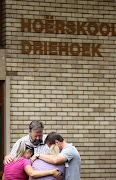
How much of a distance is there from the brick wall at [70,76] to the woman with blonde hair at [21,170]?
4.32 m

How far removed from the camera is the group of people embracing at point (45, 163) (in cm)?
639

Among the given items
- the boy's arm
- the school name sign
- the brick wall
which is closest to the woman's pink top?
the boy's arm

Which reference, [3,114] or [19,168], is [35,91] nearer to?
[3,114]

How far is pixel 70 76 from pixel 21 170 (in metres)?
5.10

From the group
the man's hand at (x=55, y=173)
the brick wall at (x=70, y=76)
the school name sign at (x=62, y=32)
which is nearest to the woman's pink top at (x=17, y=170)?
the man's hand at (x=55, y=173)

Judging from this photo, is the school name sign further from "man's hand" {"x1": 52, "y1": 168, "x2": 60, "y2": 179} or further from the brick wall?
"man's hand" {"x1": 52, "y1": 168, "x2": 60, "y2": 179}

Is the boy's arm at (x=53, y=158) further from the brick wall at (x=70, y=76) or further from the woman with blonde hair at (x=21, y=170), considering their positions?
the brick wall at (x=70, y=76)

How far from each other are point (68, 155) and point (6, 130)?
14.3ft

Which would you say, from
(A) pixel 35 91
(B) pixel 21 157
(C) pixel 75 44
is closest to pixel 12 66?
(A) pixel 35 91

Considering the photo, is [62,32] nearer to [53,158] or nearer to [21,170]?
[53,158]

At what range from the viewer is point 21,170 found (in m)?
6.45

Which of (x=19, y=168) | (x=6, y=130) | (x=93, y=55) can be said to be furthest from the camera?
(x=93, y=55)

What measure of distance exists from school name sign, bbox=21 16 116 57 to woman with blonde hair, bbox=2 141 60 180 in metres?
4.68

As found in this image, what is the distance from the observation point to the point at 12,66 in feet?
→ 35.7
